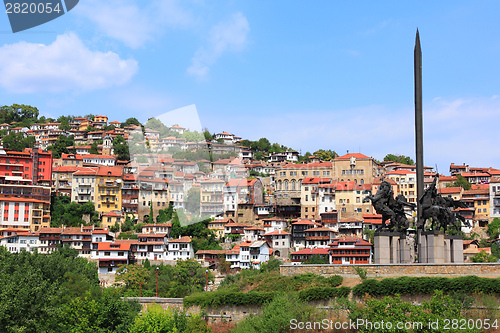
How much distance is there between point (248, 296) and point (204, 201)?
151 feet

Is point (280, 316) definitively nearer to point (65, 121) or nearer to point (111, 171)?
point (111, 171)

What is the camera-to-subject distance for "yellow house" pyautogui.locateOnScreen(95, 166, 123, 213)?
73.7 metres

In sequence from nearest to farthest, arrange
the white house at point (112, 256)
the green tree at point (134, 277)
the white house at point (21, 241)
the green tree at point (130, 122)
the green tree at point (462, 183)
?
the green tree at point (134, 277)
the white house at point (112, 256)
the white house at point (21, 241)
the green tree at point (462, 183)
the green tree at point (130, 122)

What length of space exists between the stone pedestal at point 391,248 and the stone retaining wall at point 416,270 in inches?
57.0

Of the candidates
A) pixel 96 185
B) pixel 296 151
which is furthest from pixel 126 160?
pixel 296 151

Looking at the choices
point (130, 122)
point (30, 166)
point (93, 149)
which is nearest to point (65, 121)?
point (130, 122)

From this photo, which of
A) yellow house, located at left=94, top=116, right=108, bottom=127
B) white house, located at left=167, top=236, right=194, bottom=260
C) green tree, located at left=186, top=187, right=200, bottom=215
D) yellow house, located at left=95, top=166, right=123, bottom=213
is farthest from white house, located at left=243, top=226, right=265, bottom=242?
yellow house, located at left=94, top=116, right=108, bottom=127

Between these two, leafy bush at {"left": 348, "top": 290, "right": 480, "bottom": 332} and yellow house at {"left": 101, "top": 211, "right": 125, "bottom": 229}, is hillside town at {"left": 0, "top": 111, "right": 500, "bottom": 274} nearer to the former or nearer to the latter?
yellow house at {"left": 101, "top": 211, "right": 125, "bottom": 229}

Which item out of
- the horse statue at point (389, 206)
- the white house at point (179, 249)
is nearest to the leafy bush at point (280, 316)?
the horse statue at point (389, 206)

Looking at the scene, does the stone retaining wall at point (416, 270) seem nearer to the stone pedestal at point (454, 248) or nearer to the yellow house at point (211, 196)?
the stone pedestal at point (454, 248)

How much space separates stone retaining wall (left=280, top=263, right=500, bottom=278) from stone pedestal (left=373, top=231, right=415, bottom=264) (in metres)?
1.45

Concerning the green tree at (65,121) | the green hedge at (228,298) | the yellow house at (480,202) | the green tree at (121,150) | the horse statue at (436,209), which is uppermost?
the green tree at (65,121)

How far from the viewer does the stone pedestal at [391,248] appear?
26.7 m

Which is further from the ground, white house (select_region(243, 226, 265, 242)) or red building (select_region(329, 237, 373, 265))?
white house (select_region(243, 226, 265, 242))
